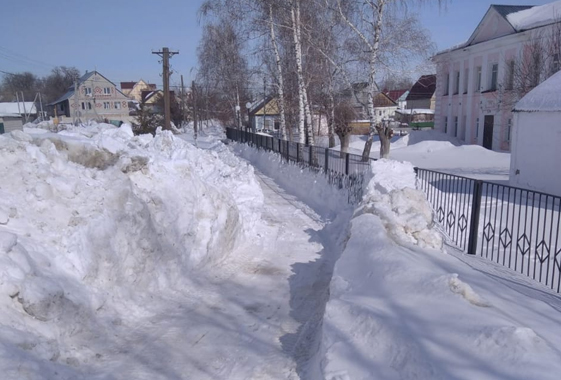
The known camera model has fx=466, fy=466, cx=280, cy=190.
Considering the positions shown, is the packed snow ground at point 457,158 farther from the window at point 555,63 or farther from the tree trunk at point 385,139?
the window at point 555,63

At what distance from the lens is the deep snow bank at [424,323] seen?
283 cm

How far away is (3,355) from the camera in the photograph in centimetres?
329

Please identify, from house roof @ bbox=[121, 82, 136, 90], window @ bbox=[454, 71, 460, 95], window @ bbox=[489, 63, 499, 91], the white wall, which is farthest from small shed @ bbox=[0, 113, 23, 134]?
house roof @ bbox=[121, 82, 136, 90]

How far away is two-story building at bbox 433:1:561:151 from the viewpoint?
23.0 metres

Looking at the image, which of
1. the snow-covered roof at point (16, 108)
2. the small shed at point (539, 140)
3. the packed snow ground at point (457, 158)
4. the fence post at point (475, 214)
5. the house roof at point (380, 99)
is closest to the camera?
the fence post at point (475, 214)

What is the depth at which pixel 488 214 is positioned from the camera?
9469mm

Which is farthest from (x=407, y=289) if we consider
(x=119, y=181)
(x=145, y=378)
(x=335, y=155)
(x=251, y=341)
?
(x=335, y=155)

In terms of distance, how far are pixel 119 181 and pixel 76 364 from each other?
2.51 metres

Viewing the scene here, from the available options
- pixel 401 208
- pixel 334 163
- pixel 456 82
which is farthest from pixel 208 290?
pixel 456 82

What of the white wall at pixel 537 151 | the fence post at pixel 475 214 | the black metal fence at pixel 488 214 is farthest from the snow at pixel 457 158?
the fence post at pixel 475 214

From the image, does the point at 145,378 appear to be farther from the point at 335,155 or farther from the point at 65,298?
the point at 335,155

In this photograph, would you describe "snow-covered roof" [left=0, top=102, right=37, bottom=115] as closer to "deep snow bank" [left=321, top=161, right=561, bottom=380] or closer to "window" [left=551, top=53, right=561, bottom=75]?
"window" [left=551, top=53, right=561, bottom=75]

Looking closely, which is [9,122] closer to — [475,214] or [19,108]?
[19,108]

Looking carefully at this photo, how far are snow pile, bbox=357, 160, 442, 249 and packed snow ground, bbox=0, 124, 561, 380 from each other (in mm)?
29
